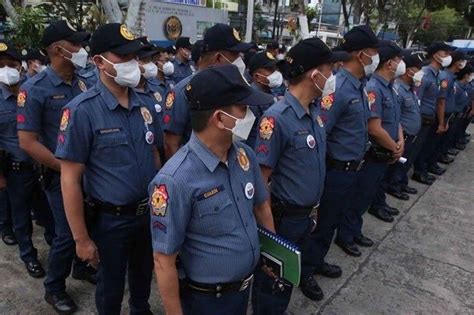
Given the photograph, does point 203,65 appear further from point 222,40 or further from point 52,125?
point 52,125

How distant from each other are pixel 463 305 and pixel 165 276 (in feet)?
9.62

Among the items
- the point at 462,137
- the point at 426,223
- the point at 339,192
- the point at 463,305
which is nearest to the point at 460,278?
the point at 463,305

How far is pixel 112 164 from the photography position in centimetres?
224

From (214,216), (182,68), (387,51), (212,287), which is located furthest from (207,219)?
(182,68)

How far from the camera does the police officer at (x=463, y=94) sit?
22.6 feet

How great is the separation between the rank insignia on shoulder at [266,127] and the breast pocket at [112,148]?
2.66 ft

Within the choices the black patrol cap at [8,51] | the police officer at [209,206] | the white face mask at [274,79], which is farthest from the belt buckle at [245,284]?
the black patrol cap at [8,51]

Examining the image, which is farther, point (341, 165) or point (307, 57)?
point (341, 165)

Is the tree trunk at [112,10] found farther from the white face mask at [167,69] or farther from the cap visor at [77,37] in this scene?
the cap visor at [77,37]

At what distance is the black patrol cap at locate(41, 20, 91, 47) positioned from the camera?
2.77 meters

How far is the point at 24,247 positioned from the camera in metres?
3.44

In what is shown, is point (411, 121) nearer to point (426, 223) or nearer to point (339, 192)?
point (426, 223)

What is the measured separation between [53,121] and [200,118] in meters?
1.70

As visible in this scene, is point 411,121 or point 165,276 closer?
point 165,276
